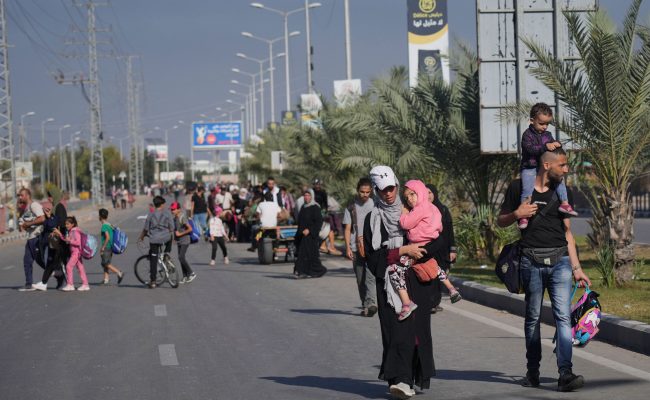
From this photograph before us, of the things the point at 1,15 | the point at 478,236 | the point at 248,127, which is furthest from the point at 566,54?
the point at 248,127

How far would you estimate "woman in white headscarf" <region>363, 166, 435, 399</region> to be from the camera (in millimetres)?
8320

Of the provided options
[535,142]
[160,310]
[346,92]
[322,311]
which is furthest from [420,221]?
[346,92]

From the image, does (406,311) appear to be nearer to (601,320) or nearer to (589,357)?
(589,357)

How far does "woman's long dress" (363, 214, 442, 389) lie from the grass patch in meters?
3.96

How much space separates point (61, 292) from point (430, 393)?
37.9 feet

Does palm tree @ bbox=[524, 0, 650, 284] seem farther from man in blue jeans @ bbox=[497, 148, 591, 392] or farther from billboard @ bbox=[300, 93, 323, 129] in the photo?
billboard @ bbox=[300, 93, 323, 129]

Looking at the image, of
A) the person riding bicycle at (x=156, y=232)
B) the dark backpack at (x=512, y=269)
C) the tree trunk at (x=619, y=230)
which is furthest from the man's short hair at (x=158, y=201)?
the dark backpack at (x=512, y=269)

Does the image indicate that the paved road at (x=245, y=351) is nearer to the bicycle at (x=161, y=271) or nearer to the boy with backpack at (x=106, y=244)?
the bicycle at (x=161, y=271)

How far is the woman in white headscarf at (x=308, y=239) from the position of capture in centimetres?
2091

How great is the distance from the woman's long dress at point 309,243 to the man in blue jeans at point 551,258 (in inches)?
483

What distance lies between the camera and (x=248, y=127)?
11169 centimetres

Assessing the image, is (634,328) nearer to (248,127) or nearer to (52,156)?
(248,127)

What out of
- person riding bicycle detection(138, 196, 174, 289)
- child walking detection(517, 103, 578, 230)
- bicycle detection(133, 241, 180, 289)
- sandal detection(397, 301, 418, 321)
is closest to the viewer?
sandal detection(397, 301, 418, 321)

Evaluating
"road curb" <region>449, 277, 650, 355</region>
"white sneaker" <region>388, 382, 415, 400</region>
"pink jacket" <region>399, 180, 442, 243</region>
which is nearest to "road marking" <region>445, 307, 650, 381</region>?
"road curb" <region>449, 277, 650, 355</region>
